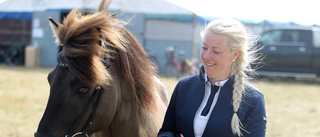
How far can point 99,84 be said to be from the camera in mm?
1885

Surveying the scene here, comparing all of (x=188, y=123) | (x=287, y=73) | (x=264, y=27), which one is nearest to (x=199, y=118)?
(x=188, y=123)

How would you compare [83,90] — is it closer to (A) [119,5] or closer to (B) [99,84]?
(B) [99,84]

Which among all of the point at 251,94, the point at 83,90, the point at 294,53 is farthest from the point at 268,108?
the point at 83,90

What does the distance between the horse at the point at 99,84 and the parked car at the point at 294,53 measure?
11.4 metres

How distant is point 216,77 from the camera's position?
1988mm

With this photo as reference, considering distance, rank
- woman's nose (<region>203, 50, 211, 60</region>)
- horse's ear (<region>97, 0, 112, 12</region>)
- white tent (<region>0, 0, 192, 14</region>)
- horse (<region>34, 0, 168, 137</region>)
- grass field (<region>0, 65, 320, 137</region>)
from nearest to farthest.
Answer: horse (<region>34, 0, 168, 137</region>), woman's nose (<region>203, 50, 211, 60</region>), horse's ear (<region>97, 0, 112, 12</region>), grass field (<region>0, 65, 320, 137</region>), white tent (<region>0, 0, 192, 14</region>)

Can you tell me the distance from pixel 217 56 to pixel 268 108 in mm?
6557

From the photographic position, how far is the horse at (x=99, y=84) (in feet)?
5.97

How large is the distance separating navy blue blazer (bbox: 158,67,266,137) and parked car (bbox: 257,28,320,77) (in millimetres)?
11426

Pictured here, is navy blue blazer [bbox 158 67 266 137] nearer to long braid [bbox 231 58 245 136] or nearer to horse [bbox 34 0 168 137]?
long braid [bbox 231 58 245 136]

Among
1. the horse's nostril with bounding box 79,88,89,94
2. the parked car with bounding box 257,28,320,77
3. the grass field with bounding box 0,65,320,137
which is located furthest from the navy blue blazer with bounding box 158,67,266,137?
the parked car with bounding box 257,28,320,77

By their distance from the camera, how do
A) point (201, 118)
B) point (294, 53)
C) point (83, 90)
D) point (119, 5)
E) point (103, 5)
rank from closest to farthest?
point (83, 90) < point (201, 118) < point (103, 5) < point (294, 53) < point (119, 5)

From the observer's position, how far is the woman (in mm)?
1865

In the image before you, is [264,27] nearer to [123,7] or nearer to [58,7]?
[123,7]
